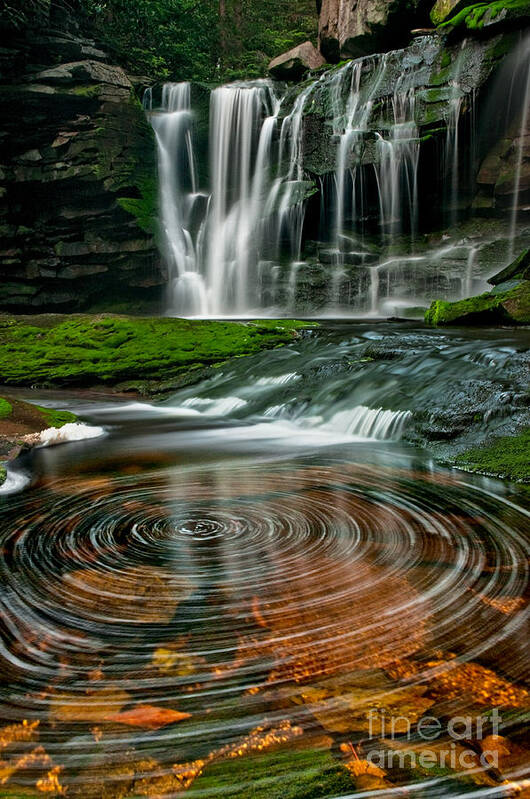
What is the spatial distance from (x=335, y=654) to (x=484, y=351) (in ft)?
20.9

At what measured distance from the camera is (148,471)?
180 inches

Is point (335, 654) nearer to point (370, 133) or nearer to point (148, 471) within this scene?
point (148, 471)

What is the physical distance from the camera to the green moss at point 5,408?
6.23 m

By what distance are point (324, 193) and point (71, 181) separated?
342 inches

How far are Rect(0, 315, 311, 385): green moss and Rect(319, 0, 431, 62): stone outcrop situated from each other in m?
16.7

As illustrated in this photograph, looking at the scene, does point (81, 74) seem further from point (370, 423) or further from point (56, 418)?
point (370, 423)

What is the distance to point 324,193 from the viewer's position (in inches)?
773

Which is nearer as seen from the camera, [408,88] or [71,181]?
[71,181]

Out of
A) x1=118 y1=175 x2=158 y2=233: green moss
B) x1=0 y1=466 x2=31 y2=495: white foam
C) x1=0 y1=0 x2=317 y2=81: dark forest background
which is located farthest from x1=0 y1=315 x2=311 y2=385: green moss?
x1=0 y1=0 x2=317 y2=81: dark forest background

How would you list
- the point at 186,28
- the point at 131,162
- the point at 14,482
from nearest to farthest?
the point at 14,482, the point at 131,162, the point at 186,28

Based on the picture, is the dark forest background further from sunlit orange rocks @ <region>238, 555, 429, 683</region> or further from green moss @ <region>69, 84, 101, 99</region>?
sunlit orange rocks @ <region>238, 555, 429, 683</region>

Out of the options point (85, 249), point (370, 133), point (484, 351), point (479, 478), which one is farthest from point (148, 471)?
point (370, 133)

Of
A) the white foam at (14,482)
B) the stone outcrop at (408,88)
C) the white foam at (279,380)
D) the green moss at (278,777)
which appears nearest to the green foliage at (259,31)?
the stone outcrop at (408,88)

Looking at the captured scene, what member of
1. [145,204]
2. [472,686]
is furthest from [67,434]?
[145,204]
